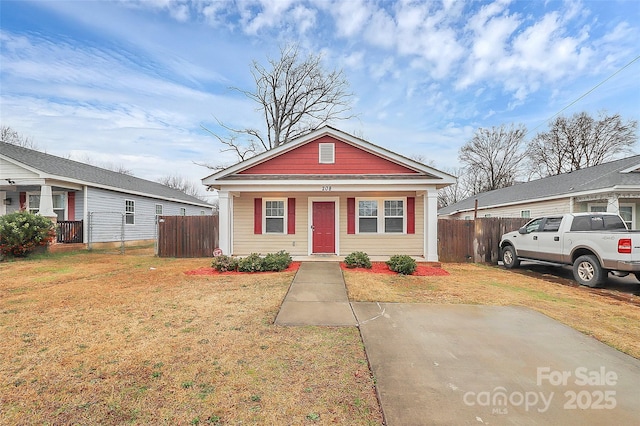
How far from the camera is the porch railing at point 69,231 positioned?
1308 centimetres

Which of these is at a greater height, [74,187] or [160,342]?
[74,187]

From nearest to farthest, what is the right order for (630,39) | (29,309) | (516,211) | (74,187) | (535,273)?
(29,309) < (535,273) < (630,39) < (74,187) < (516,211)

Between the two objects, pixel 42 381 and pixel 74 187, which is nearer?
pixel 42 381

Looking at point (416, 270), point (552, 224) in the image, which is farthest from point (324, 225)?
point (552, 224)

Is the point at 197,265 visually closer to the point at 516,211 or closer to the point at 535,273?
the point at 535,273

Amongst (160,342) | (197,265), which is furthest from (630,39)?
(197,265)

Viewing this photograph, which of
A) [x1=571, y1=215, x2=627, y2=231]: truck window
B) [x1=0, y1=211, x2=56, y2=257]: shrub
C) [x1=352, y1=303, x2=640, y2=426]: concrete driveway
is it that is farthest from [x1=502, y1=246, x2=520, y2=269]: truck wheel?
[x1=0, y1=211, x2=56, y2=257]: shrub

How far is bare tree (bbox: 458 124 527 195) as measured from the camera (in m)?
34.2

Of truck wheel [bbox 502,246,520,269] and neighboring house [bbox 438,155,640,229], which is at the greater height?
neighboring house [bbox 438,155,640,229]

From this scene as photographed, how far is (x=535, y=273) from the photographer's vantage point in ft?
30.4

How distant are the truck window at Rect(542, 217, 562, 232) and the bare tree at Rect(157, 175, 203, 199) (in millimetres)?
56867

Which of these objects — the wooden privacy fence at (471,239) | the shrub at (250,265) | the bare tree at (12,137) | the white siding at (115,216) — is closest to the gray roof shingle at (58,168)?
the white siding at (115,216)

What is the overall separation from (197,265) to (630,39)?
17.7 m

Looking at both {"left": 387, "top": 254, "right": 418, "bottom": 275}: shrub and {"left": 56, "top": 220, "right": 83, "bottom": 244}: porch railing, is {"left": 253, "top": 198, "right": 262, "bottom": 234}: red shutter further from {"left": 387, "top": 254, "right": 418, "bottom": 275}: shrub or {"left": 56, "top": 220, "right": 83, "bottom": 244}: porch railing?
{"left": 56, "top": 220, "right": 83, "bottom": 244}: porch railing
